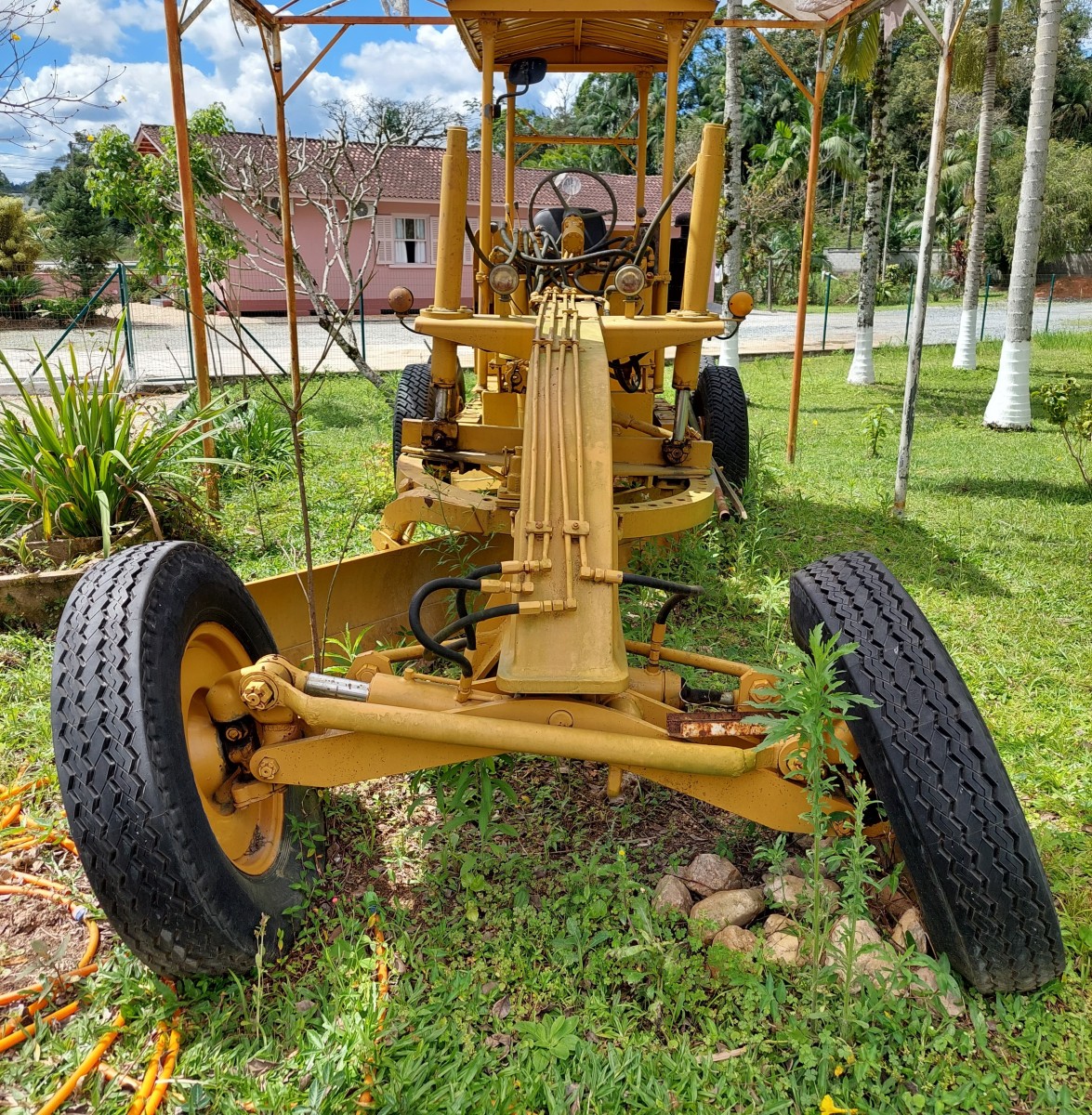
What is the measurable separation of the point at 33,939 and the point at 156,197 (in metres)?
9.06

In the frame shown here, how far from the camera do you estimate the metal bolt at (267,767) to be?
229 cm

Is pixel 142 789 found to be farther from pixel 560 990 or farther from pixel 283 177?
pixel 283 177

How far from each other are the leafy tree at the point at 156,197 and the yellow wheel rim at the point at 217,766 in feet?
26.0

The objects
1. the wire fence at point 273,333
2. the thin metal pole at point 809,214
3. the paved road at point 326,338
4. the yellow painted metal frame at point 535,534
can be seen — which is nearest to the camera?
the yellow painted metal frame at point 535,534

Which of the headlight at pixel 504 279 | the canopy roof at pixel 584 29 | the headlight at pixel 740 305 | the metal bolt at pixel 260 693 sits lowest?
the metal bolt at pixel 260 693

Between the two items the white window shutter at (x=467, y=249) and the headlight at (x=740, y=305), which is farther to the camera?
the white window shutter at (x=467, y=249)

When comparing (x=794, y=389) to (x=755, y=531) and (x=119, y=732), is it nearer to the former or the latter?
(x=755, y=531)

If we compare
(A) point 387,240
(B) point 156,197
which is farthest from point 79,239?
(B) point 156,197

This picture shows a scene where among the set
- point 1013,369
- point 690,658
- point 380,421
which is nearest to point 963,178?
point 1013,369

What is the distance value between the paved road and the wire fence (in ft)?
0.08

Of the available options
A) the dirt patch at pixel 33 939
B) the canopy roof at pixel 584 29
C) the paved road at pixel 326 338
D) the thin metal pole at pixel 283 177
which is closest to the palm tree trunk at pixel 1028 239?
the canopy roof at pixel 584 29

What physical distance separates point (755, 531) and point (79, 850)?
4198mm

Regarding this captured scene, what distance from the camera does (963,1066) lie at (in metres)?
2.06

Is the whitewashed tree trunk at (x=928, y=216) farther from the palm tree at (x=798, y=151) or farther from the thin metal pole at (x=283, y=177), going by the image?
the palm tree at (x=798, y=151)
